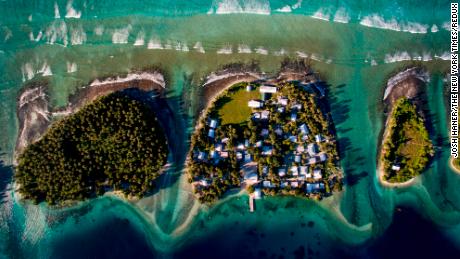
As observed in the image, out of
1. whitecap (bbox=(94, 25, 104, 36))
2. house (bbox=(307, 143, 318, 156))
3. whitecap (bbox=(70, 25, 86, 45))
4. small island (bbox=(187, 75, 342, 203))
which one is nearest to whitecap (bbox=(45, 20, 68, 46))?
whitecap (bbox=(70, 25, 86, 45))

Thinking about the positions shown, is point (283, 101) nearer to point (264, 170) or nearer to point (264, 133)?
point (264, 133)

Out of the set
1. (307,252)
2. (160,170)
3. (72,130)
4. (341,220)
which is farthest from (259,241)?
(72,130)

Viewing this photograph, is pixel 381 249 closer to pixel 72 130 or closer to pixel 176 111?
pixel 176 111

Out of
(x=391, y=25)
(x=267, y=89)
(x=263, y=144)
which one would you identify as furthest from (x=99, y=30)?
(x=391, y=25)

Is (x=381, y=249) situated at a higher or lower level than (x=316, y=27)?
lower

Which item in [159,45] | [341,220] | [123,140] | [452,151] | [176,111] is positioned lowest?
[341,220]

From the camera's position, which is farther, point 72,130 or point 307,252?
point 307,252

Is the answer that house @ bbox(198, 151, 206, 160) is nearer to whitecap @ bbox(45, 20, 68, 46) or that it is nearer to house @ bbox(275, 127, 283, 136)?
house @ bbox(275, 127, 283, 136)
